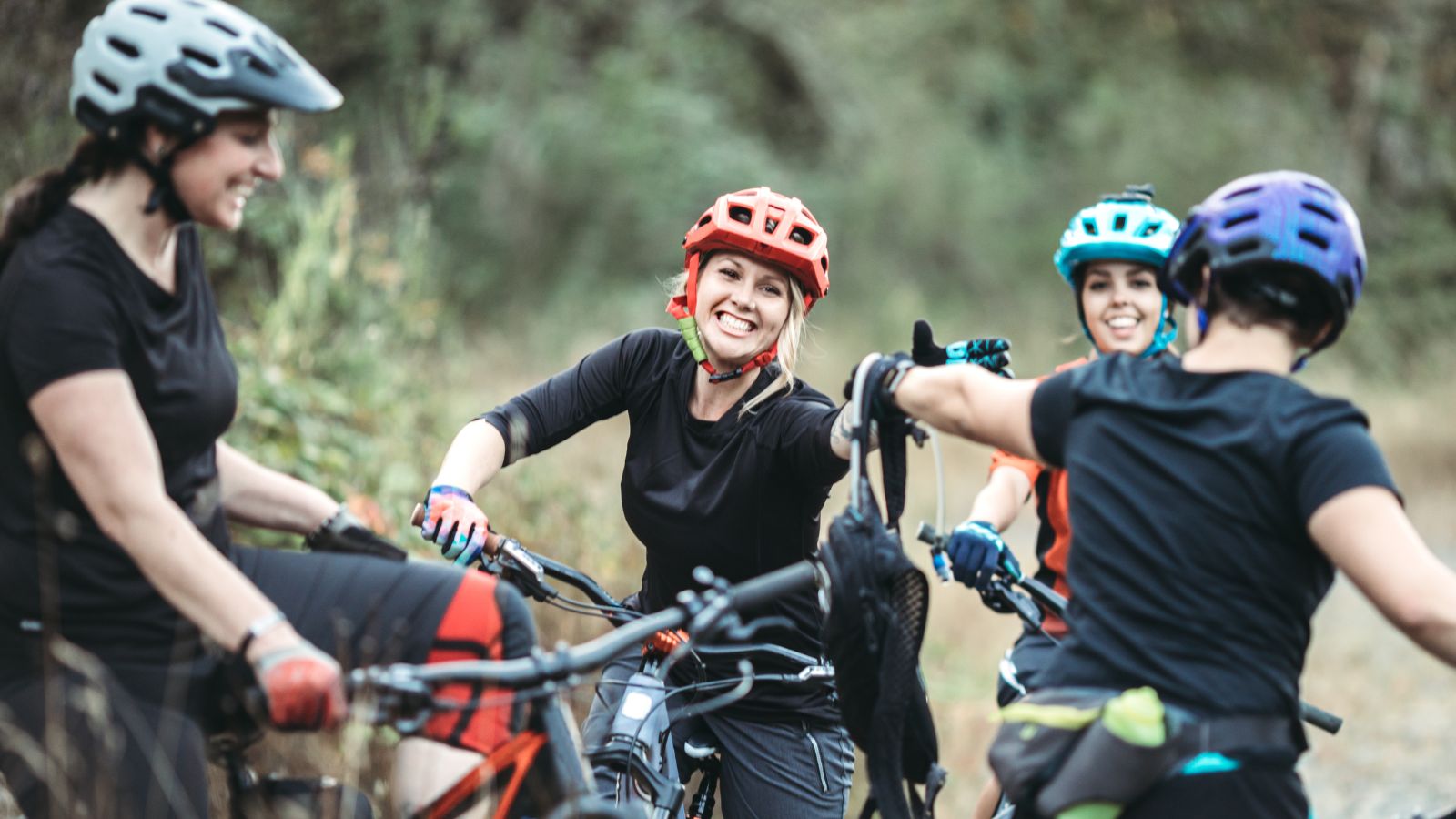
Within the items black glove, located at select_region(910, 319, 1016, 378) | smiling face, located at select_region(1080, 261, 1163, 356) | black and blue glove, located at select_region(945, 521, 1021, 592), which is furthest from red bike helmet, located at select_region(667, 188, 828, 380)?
smiling face, located at select_region(1080, 261, 1163, 356)

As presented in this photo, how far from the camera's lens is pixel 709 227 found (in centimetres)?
459

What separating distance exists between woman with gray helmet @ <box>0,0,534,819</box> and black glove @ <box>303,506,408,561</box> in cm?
12

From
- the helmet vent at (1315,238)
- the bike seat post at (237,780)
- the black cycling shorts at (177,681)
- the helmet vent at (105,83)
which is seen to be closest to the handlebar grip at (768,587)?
the black cycling shorts at (177,681)

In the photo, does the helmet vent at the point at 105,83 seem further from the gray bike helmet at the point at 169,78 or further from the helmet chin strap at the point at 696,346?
the helmet chin strap at the point at 696,346

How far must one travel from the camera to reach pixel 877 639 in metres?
3.54

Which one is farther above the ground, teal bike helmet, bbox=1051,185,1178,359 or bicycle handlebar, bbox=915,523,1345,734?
teal bike helmet, bbox=1051,185,1178,359

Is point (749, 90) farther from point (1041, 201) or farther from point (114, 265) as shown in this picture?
point (114, 265)

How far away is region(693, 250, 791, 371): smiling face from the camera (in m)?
4.52

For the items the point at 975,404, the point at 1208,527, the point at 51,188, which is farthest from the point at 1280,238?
the point at 51,188

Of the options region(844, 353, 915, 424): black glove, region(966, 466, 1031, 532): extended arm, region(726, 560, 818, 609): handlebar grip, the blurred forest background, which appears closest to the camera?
region(726, 560, 818, 609): handlebar grip

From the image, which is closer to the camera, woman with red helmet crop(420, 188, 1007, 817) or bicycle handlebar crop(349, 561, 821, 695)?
bicycle handlebar crop(349, 561, 821, 695)

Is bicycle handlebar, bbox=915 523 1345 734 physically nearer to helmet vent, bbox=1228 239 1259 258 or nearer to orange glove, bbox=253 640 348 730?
helmet vent, bbox=1228 239 1259 258

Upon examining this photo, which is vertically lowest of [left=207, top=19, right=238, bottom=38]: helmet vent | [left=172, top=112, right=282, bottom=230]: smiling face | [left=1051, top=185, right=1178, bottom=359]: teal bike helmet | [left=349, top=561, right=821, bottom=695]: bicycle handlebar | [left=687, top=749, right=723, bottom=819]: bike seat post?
[left=687, top=749, right=723, bottom=819]: bike seat post

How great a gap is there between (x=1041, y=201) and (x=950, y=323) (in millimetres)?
4314
